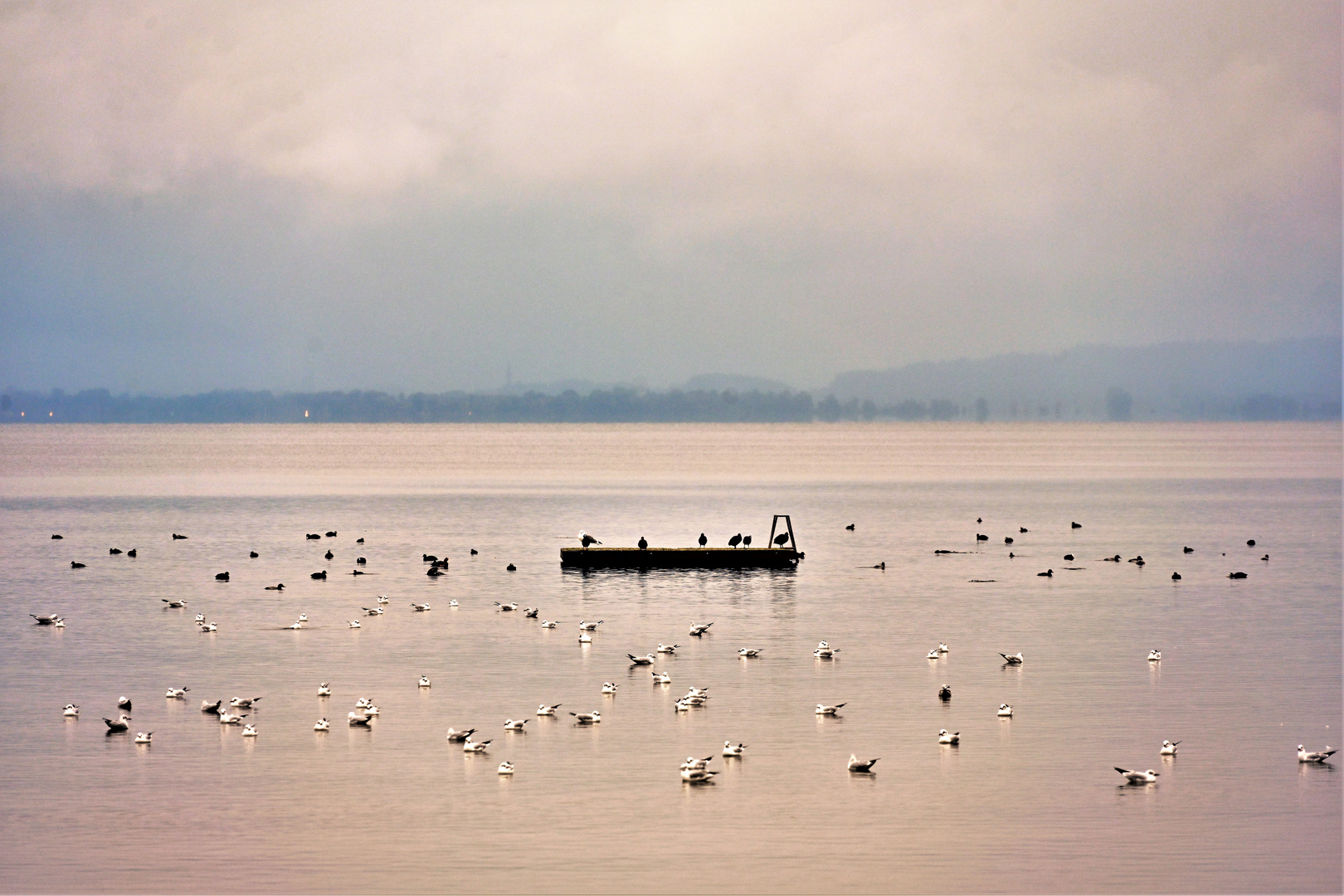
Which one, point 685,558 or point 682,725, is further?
point 685,558

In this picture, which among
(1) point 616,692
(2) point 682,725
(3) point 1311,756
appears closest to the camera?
(3) point 1311,756

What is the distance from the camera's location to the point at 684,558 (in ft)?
196

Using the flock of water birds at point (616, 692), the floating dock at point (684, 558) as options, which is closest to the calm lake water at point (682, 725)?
the flock of water birds at point (616, 692)

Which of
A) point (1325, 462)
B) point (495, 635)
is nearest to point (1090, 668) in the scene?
point (495, 635)

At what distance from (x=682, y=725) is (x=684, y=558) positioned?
30891 millimetres

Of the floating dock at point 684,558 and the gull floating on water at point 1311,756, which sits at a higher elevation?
the floating dock at point 684,558

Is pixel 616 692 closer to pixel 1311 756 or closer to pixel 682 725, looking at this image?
pixel 682 725

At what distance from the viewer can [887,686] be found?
3294 cm

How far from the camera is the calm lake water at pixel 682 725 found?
68.5 ft

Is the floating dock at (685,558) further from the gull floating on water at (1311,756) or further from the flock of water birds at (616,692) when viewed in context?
the gull floating on water at (1311,756)

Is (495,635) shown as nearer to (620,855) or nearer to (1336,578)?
(620,855)

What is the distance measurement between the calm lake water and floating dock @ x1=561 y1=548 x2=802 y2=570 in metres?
1.03

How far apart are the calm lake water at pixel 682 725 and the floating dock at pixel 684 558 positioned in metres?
1.03

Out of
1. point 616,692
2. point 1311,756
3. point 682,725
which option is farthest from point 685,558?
point 1311,756
